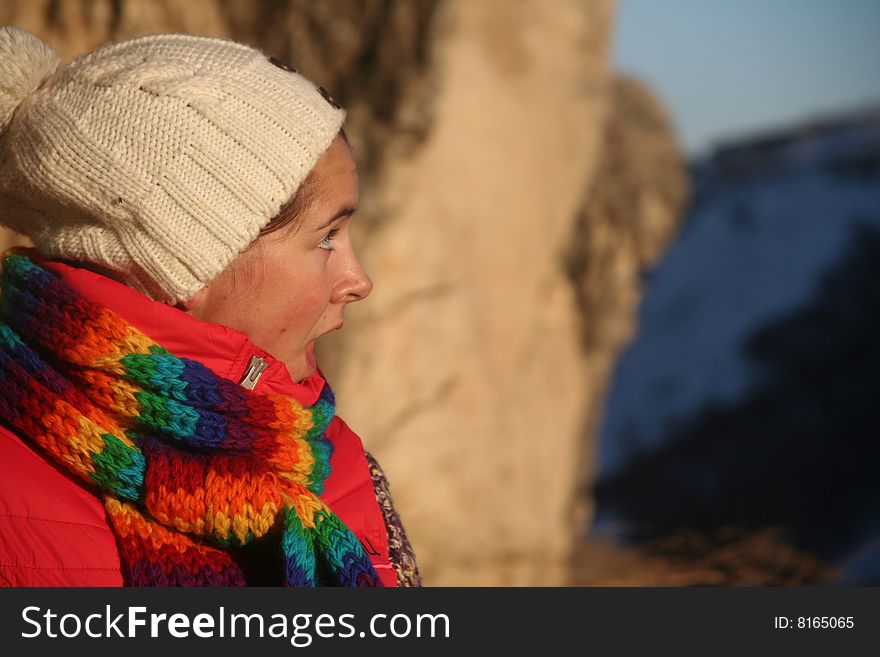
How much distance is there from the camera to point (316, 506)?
1542 mm

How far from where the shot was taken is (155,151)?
5.01 ft

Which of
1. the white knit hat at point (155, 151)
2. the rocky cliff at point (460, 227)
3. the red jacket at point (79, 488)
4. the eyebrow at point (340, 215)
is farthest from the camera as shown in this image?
the rocky cliff at point (460, 227)

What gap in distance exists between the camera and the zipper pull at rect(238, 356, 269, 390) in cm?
157

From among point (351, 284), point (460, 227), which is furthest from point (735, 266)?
point (351, 284)

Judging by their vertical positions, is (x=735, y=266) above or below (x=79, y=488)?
above

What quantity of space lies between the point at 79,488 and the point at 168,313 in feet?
0.92

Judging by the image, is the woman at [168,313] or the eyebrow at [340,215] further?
the eyebrow at [340,215]

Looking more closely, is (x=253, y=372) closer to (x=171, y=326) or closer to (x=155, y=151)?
(x=171, y=326)

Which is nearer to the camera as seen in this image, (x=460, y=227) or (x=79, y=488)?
(x=79, y=488)

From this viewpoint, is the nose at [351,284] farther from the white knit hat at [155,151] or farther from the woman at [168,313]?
the white knit hat at [155,151]

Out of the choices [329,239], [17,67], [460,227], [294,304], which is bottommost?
[294,304]

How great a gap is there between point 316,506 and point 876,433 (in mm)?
10844

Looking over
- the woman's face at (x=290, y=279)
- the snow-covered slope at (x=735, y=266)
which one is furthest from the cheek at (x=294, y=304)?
the snow-covered slope at (x=735, y=266)

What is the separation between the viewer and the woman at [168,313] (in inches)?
57.5
